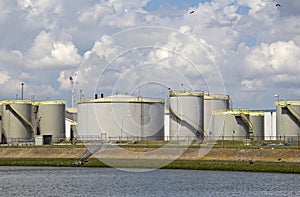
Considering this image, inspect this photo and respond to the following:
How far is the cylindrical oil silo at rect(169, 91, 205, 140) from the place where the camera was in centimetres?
12256

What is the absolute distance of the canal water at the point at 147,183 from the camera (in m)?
57.3

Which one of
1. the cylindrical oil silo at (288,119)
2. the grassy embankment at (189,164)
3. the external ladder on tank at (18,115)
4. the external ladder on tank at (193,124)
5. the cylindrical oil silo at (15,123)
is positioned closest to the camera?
the grassy embankment at (189,164)

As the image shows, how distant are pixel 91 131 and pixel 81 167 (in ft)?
117

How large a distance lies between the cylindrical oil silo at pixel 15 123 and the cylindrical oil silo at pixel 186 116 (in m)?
27.6

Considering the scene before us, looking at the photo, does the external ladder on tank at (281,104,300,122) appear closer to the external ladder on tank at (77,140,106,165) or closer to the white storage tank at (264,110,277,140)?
the white storage tank at (264,110,277,140)

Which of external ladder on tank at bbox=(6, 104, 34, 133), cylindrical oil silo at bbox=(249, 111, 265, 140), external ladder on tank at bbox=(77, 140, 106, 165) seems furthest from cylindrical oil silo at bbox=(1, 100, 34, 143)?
cylindrical oil silo at bbox=(249, 111, 265, 140)

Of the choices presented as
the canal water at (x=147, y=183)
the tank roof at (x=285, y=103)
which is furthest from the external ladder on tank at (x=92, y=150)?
the tank roof at (x=285, y=103)

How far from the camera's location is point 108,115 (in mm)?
125812

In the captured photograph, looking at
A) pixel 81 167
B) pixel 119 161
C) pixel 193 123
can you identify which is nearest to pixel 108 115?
pixel 193 123

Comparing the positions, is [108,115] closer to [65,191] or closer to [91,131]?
[91,131]

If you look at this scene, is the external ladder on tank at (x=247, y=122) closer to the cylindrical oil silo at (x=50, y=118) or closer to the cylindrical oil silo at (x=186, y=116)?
the cylindrical oil silo at (x=186, y=116)

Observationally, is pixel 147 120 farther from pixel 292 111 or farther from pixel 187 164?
pixel 187 164

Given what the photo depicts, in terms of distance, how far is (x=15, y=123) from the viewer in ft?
438

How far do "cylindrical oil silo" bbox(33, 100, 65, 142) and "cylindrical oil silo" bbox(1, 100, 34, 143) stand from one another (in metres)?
2.48
